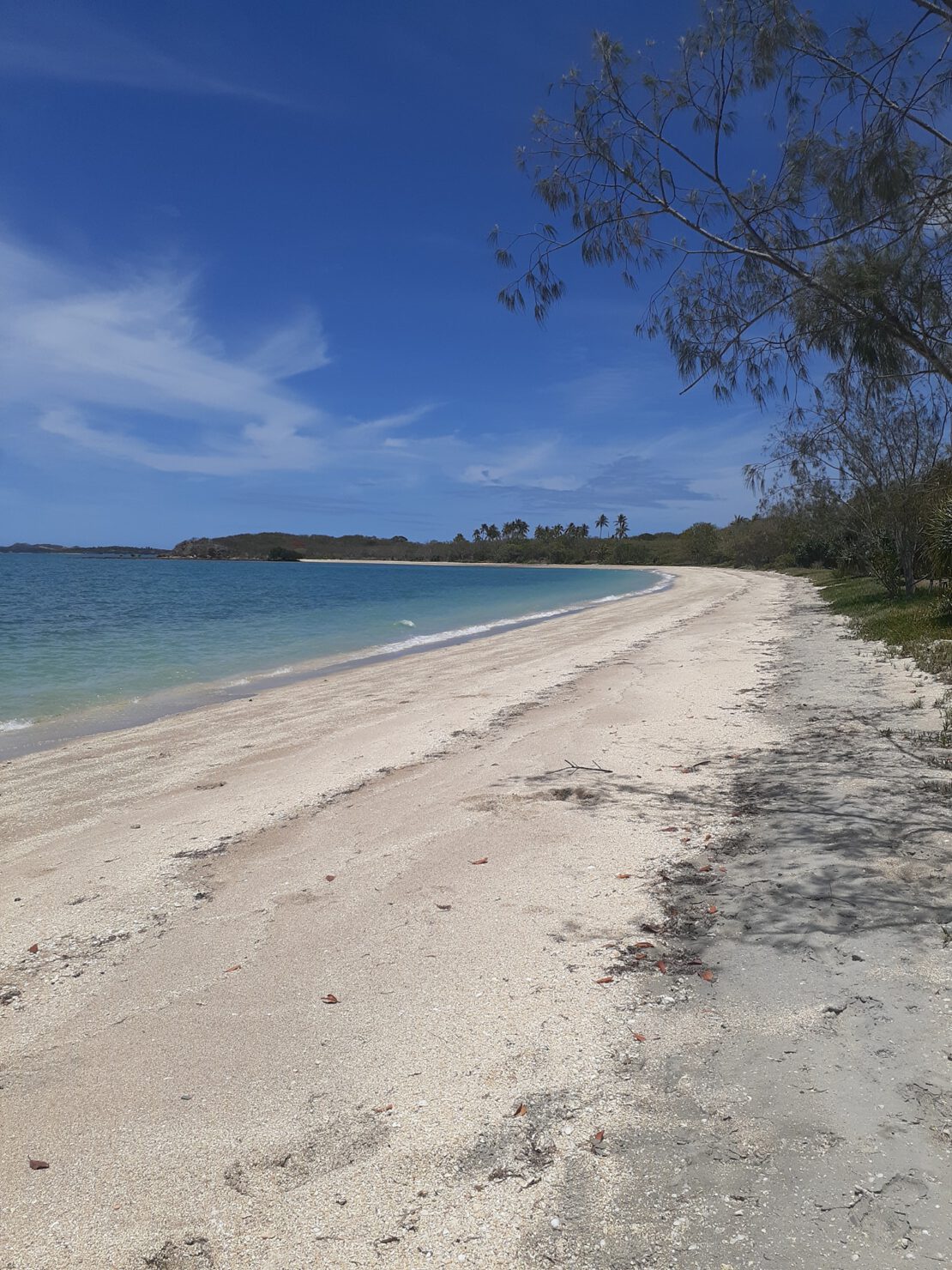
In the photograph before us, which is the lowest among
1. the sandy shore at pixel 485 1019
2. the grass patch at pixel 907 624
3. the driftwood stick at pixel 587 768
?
the sandy shore at pixel 485 1019

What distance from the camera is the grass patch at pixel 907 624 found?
12.0 metres

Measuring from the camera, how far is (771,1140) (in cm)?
266

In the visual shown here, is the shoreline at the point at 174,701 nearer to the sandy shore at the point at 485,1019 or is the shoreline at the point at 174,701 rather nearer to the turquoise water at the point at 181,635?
the turquoise water at the point at 181,635

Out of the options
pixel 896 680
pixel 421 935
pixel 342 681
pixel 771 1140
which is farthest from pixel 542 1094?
pixel 342 681

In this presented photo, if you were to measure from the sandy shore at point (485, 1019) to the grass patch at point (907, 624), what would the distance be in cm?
525

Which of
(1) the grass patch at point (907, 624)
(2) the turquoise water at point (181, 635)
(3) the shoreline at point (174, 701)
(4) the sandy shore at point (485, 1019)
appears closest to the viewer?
(4) the sandy shore at point (485, 1019)

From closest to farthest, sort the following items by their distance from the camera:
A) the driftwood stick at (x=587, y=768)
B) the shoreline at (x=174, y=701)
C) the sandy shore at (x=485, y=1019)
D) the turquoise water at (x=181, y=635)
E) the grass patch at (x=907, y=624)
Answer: the sandy shore at (x=485, y=1019) → the driftwood stick at (x=587, y=768) → the shoreline at (x=174, y=701) → the grass patch at (x=907, y=624) → the turquoise water at (x=181, y=635)

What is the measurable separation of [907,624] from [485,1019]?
1592 centimetres

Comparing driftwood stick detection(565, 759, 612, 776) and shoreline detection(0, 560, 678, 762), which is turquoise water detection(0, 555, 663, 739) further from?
driftwood stick detection(565, 759, 612, 776)

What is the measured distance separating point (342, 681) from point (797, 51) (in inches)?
495

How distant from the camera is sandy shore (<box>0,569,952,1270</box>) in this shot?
2.45 m

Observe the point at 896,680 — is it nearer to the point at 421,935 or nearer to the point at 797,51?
the point at 797,51

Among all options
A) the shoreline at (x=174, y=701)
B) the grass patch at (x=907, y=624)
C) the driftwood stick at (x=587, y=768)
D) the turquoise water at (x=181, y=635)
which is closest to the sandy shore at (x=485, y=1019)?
the driftwood stick at (x=587, y=768)

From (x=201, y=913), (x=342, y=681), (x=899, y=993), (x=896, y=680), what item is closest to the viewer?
(x=899, y=993)
